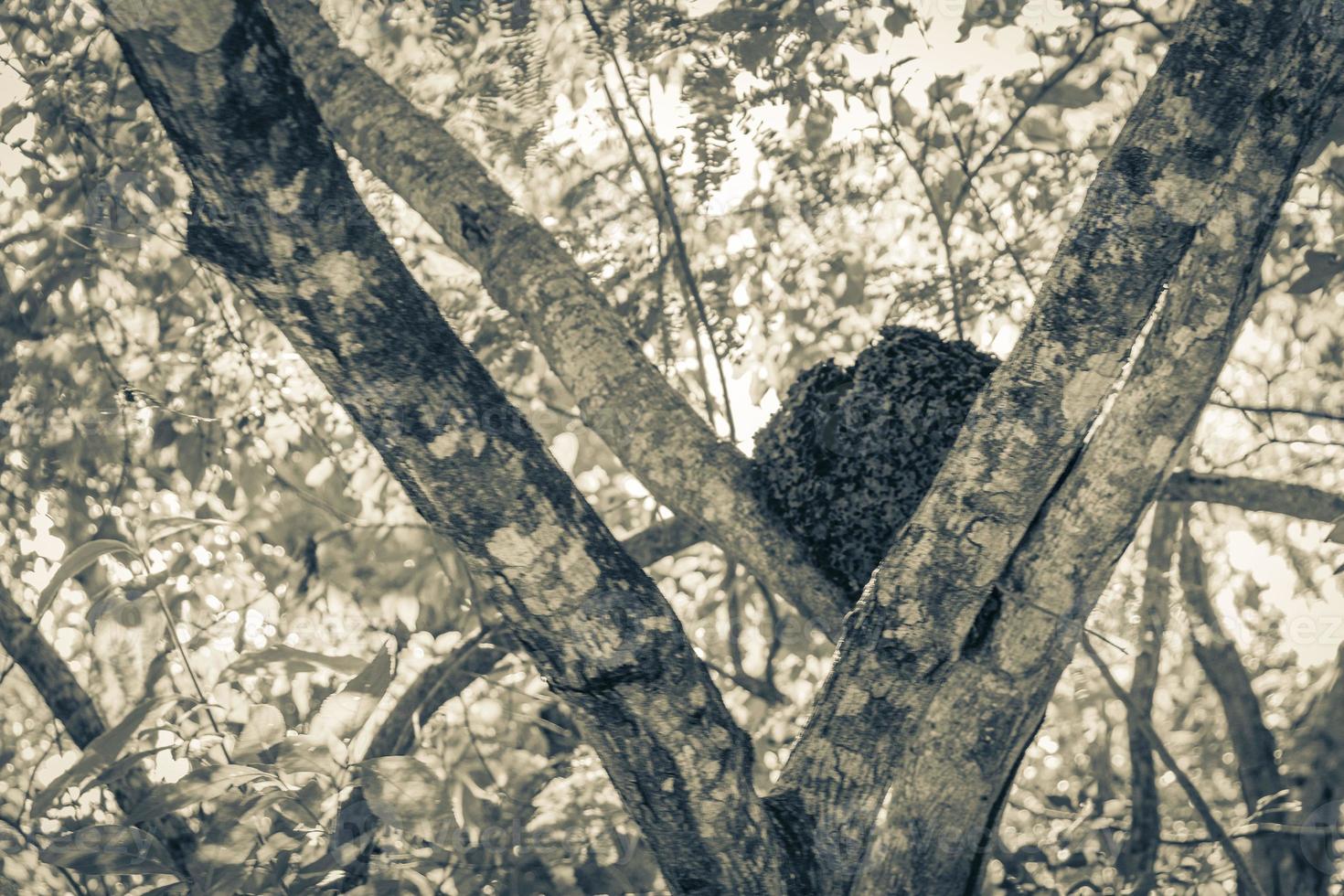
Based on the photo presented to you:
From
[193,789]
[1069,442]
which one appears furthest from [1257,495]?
[193,789]

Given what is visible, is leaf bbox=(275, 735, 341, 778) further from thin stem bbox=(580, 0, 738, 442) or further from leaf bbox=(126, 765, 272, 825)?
thin stem bbox=(580, 0, 738, 442)

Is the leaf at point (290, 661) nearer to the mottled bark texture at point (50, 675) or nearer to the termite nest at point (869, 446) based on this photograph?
the termite nest at point (869, 446)

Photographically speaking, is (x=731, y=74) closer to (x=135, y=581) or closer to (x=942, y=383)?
(x=942, y=383)

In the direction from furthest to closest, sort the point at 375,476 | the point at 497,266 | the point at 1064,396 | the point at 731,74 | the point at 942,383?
the point at 375,476, the point at 731,74, the point at 497,266, the point at 942,383, the point at 1064,396

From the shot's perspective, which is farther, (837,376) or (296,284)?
(837,376)

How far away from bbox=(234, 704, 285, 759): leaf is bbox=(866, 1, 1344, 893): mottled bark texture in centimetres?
105

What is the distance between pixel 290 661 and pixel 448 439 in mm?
440

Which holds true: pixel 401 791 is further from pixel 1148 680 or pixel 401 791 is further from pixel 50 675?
pixel 1148 680

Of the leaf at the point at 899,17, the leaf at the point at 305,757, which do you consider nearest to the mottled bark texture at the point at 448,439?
the leaf at the point at 305,757

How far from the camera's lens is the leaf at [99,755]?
5.44 ft

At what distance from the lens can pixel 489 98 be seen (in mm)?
3998

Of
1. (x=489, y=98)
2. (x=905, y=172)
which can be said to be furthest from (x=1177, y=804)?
(x=489, y=98)

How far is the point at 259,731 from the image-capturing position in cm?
180

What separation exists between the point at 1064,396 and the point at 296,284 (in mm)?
1223
